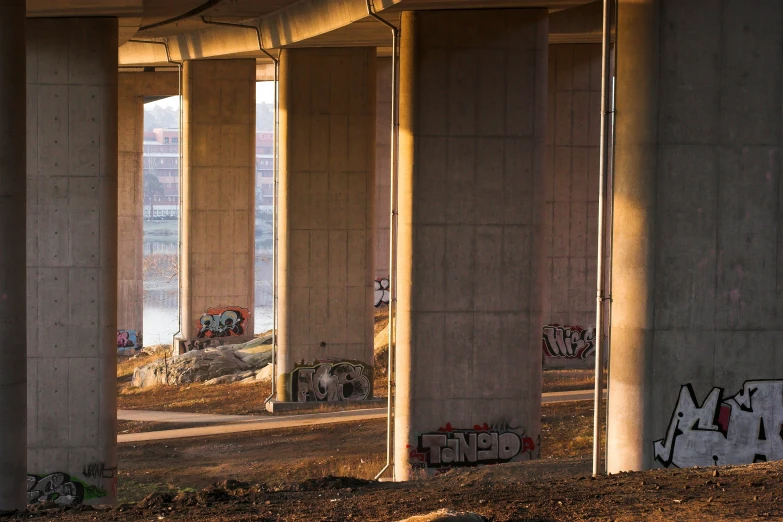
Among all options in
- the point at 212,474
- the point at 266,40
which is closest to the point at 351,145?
the point at 266,40

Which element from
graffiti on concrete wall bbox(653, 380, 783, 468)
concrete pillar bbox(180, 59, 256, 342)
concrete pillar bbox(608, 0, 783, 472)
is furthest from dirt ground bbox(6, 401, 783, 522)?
concrete pillar bbox(180, 59, 256, 342)

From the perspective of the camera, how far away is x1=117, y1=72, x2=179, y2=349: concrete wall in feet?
199

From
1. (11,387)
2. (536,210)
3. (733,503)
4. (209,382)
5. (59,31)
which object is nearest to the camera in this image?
(733,503)

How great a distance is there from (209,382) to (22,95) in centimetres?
2975

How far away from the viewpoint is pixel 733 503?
1574 cm

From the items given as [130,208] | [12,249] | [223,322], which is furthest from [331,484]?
[130,208]

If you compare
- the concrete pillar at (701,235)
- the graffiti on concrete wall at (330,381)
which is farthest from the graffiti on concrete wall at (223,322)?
the concrete pillar at (701,235)

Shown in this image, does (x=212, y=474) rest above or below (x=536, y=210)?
below

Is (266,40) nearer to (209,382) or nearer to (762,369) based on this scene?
(209,382)

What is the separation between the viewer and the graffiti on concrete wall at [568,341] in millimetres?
45906

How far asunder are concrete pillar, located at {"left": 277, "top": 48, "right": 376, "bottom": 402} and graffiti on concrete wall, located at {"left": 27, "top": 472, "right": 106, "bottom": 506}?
603 inches

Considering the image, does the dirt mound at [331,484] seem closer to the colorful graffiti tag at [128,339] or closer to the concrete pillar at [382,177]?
the concrete pillar at [382,177]

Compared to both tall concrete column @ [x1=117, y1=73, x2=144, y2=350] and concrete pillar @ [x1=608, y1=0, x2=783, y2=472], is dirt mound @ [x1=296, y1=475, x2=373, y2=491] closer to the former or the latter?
concrete pillar @ [x1=608, y1=0, x2=783, y2=472]

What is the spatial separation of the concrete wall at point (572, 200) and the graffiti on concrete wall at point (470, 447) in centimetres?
1751
